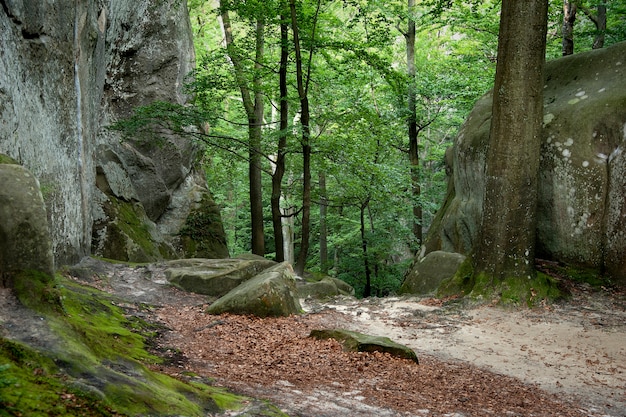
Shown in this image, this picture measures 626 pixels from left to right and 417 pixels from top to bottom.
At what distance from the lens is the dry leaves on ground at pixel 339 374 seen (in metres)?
4.44

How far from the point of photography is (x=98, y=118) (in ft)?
40.0

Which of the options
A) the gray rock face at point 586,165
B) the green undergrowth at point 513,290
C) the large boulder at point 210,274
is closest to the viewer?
the green undergrowth at point 513,290

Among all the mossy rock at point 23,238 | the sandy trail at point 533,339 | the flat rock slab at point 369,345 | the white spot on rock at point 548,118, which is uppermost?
the white spot on rock at point 548,118

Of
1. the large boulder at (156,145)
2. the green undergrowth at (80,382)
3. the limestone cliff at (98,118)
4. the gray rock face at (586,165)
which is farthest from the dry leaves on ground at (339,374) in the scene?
the large boulder at (156,145)

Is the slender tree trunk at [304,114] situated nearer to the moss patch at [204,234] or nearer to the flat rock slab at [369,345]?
the moss patch at [204,234]

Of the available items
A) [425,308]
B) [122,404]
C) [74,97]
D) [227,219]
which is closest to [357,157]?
[425,308]

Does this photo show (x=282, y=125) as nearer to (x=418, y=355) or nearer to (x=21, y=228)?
(x=418, y=355)

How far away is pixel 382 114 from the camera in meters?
18.9

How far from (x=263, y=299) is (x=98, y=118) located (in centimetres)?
695

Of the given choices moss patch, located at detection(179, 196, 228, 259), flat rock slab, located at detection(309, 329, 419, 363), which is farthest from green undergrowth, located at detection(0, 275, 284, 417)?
moss patch, located at detection(179, 196, 228, 259)

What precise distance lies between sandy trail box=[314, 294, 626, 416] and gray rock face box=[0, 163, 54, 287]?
4.92 meters

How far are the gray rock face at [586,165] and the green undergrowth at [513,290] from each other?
108 cm

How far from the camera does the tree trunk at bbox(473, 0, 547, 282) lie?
8930 millimetres

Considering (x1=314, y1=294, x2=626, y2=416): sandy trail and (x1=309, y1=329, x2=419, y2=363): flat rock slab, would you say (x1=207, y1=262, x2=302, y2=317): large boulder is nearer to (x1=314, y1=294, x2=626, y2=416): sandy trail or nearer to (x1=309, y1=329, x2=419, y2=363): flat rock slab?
(x1=314, y1=294, x2=626, y2=416): sandy trail
